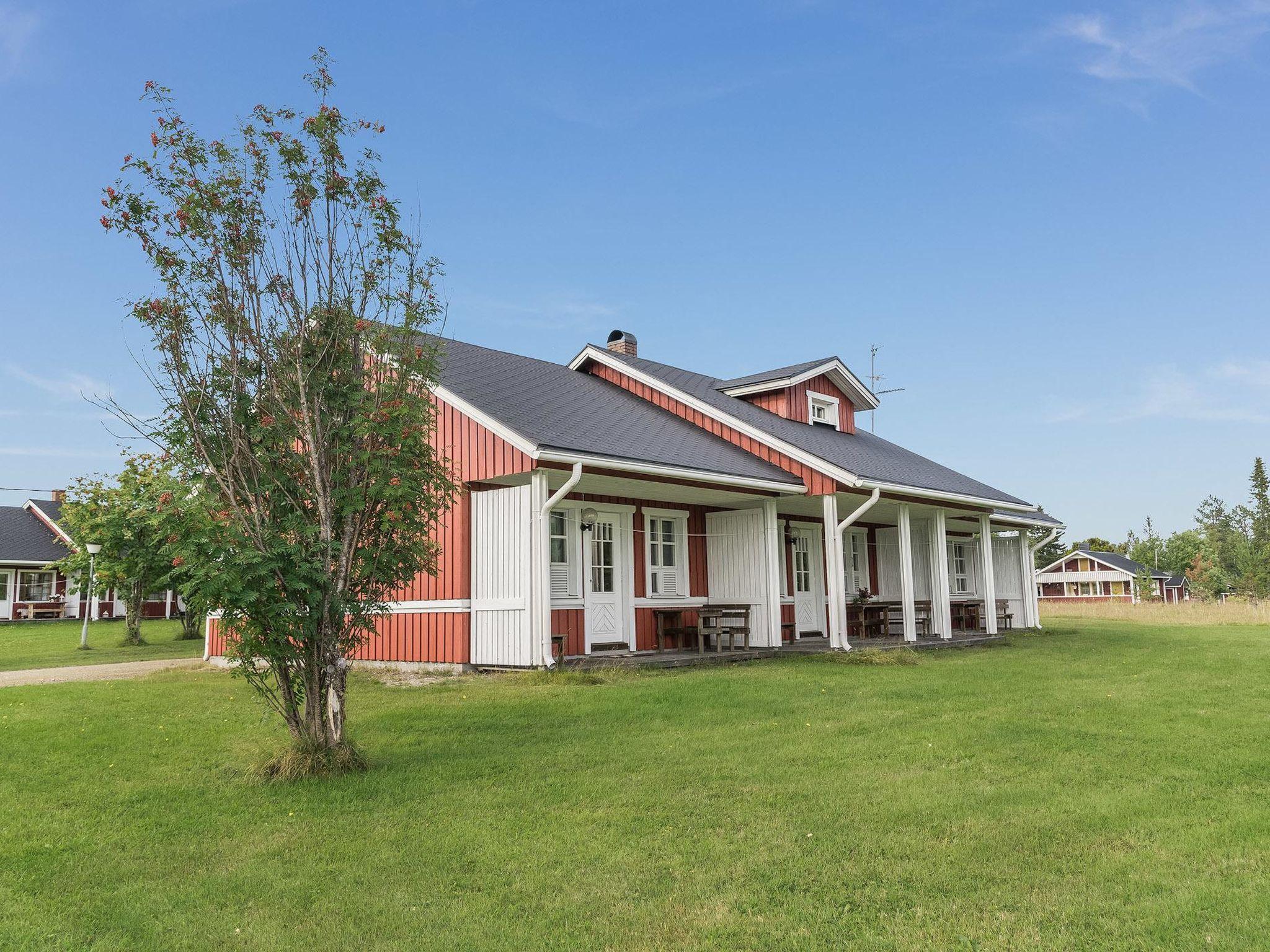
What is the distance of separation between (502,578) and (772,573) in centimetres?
493

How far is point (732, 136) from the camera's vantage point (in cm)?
1759

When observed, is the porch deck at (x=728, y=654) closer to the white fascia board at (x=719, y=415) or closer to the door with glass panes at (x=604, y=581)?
the door with glass panes at (x=604, y=581)

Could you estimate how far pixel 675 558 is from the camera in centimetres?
1516

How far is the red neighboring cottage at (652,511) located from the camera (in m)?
12.3

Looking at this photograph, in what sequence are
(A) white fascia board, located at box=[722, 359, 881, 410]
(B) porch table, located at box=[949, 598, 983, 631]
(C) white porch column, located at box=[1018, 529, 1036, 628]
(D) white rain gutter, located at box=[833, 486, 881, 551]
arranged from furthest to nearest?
(C) white porch column, located at box=[1018, 529, 1036, 628]
(B) porch table, located at box=[949, 598, 983, 631]
(A) white fascia board, located at box=[722, 359, 881, 410]
(D) white rain gutter, located at box=[833, 486, 881, 551]

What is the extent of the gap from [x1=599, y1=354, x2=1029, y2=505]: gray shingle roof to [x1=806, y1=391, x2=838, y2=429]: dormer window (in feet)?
0.79

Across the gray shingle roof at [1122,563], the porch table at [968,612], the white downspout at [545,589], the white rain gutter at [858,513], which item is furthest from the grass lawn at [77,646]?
the gray shingle roof at [1122,563]

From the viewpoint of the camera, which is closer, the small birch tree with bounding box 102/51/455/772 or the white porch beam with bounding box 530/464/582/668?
the small birch tree with bounding box 102/51/455/772

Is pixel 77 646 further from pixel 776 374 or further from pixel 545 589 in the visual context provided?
pixel 776 374

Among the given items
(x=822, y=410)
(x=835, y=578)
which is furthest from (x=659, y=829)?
(x=822, y=410)

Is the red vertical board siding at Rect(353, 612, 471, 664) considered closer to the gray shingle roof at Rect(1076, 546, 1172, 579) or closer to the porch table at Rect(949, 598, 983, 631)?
the porch table at Rect(949, 598, 983, 631)

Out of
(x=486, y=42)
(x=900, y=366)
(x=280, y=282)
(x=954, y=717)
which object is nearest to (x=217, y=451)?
(x=280, y=282)

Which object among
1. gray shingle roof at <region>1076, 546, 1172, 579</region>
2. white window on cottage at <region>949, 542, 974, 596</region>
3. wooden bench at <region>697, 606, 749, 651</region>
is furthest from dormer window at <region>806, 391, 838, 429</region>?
gray shingle roof at <region>1076, 546, 1172, 579</region>

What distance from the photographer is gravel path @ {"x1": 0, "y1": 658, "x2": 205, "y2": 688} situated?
13.1m
